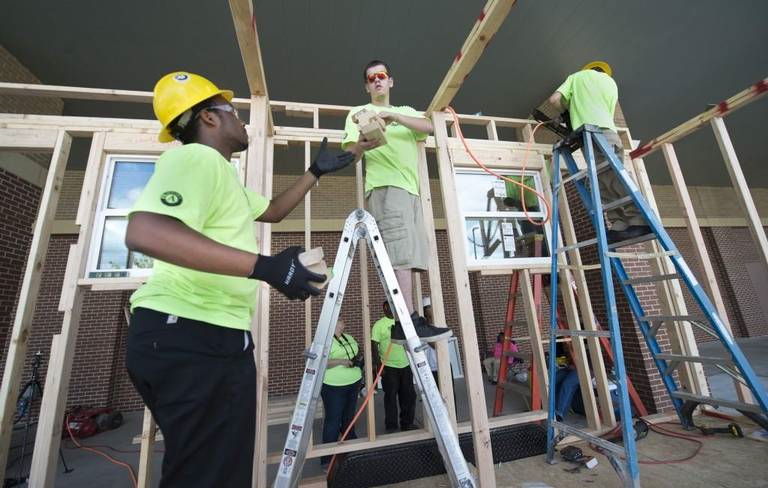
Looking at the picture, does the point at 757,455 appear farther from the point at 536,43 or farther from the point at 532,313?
the point at 536,43

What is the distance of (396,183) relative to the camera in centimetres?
213

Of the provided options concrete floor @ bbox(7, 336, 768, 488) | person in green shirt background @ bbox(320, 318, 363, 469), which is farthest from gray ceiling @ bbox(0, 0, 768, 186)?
concrete floor @ bbox(7, 336, 768, 488)

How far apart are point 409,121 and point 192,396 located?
1778 millimetres

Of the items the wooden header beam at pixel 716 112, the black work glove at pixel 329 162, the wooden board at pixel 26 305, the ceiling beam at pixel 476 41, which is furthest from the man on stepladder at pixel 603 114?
the wooden board at pixel 26 305

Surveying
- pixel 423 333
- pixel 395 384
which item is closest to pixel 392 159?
pixel 423 333

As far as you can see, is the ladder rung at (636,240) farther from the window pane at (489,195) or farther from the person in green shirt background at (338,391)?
the person in green shirt background at (338,391)

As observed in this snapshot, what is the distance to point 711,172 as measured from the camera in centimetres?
1149

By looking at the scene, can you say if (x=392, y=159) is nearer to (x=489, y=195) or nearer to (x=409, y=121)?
(x=409, y=121)

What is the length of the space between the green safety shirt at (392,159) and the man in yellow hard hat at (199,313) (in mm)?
1079

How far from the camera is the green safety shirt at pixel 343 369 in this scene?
3.79m

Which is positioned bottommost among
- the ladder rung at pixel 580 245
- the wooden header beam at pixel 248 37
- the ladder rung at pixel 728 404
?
the ladder rung at pixel 728 404

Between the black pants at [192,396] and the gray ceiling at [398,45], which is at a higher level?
the gray ceiling at [398,45]

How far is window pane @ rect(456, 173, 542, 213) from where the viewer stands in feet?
11.1

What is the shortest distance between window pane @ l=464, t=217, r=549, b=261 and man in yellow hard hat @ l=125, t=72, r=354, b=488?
91.9 inches
